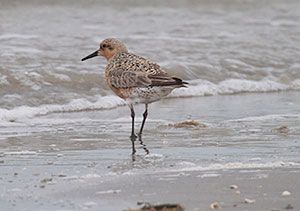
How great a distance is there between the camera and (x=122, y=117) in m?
8.55

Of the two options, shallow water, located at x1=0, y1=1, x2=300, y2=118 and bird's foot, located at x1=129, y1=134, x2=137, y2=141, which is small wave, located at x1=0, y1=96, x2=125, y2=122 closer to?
shallow water, located at x1=0, y1=1, x2=300, y2=118

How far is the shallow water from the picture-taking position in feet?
31.8

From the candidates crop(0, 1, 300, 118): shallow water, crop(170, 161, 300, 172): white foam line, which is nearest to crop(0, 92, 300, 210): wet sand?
crop(170, 161, 300, 172): white foam line

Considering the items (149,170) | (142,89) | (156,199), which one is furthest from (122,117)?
(156,199)

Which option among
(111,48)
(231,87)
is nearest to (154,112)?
(111,48)

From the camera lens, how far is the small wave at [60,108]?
8.46 m

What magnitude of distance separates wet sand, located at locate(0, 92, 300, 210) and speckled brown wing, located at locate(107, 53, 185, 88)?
42cm

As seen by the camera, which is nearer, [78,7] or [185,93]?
[185,93]

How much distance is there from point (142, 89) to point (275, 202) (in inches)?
106

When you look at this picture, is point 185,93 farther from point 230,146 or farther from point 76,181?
point 76,181

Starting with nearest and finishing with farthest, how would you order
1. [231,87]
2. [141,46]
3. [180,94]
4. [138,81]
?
[138,81] < [180,94] < [231,87] < [141,46]

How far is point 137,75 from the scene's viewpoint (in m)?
7.59

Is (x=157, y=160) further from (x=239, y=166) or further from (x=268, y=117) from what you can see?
(x=268, y=117)

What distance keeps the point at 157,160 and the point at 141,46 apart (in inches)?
248
